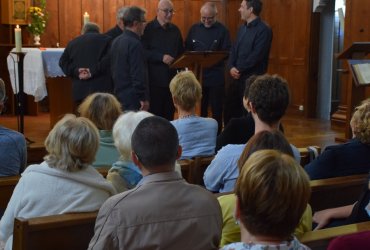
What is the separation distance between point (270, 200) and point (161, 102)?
470 cm

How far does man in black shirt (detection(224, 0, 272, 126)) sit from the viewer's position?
6.03 metres

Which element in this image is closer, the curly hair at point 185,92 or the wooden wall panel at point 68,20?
the curly hair at point 185,92

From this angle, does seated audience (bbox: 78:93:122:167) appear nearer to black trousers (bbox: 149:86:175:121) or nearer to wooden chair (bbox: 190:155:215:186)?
wooden chair (bbox: 190:155:215:186)

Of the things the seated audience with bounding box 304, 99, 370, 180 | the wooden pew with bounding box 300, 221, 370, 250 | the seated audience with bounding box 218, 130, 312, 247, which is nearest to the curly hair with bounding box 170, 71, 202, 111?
the seated audience with bounding box 304, 99, 370, 180

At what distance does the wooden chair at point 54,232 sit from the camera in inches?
76.6

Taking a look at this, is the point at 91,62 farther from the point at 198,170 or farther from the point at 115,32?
the point at 198,170

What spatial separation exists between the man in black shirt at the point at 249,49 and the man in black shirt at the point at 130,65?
51.1 inches

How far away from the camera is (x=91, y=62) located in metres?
5.80

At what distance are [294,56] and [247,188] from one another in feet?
27.3

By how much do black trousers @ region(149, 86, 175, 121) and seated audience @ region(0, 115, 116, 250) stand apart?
365 cm

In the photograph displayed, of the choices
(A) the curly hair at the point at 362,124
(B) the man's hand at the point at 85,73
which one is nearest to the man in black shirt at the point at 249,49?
(B) the man's hand at the point at 85,73

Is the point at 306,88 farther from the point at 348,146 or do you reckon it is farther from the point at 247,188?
the point at 247,188

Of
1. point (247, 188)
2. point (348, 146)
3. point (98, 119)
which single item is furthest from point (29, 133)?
point (247, 188)

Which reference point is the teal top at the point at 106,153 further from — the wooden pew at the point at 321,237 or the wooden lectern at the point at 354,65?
the wooden lectern at the point at 354,65
